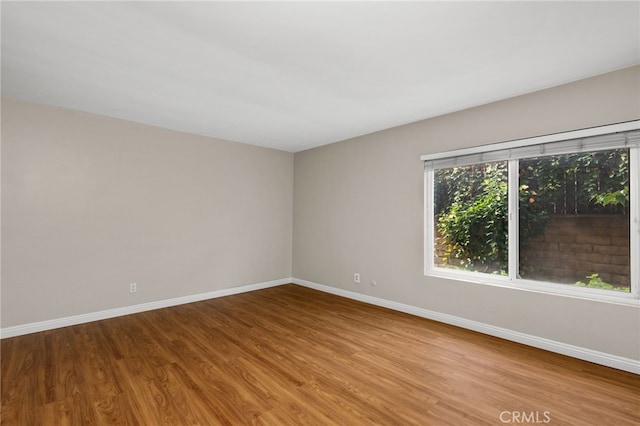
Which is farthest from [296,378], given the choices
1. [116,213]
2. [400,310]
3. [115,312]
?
[116,213]

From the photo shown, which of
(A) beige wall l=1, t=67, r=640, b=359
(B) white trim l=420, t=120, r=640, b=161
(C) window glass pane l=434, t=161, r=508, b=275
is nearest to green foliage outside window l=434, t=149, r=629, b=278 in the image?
(C) window glass pane l=434, t=161, r=508, b=275

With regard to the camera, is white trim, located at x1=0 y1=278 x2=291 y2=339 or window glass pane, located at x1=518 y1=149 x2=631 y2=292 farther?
white trim, located at x1=0 y1=278 x2=291 y2=339

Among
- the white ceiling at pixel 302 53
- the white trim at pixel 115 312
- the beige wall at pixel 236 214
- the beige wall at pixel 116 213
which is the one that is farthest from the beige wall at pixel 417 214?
the white trim at pixel 115 312

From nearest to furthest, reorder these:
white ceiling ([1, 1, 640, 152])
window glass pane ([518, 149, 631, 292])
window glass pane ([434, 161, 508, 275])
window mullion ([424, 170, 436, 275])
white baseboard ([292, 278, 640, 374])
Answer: white ceiling ([1, 1, 640, 152]) → white baseboard ([292, 278, 640, 374]) → window glass pane ([518, 149, 631, 292]) → window glass pane ([434, 161, 508, 275]) → window mullion ([424, 170, 436, 275])

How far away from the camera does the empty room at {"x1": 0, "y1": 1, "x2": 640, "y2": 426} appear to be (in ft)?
6.35

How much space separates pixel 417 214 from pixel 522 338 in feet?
5.62

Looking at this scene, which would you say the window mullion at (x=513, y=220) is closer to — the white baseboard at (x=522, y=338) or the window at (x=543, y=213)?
the window at (x=543, y=213)

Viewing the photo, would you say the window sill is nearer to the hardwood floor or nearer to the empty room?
the empty room

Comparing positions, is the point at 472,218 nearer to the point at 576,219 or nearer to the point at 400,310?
the point at 576,219

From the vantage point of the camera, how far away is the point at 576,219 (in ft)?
9.15

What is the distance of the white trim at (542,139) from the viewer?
97.1 inches

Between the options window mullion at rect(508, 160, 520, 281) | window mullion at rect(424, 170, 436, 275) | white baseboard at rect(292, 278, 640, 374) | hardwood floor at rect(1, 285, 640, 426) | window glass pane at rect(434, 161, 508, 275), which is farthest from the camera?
window mullion at rect(424, 170, 436, 275)

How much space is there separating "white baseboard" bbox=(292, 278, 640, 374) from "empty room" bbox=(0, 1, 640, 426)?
0.8 inches

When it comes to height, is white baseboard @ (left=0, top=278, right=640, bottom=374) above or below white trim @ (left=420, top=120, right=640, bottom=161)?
below
